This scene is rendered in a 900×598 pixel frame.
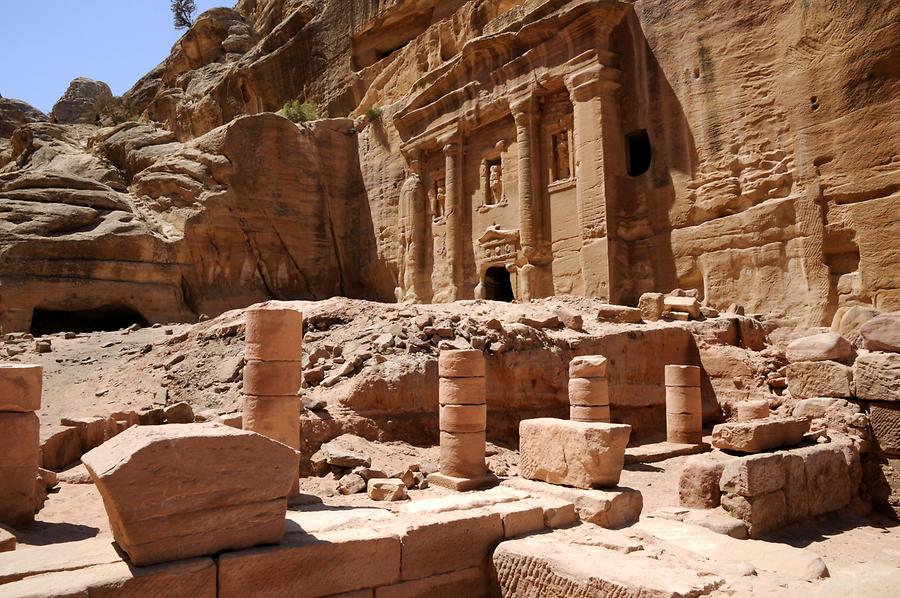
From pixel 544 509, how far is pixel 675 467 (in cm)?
584

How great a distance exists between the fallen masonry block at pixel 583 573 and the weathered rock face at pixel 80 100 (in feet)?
149

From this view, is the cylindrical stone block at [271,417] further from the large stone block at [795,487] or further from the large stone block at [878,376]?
the large stone block at [878,376]

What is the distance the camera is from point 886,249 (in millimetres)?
13109

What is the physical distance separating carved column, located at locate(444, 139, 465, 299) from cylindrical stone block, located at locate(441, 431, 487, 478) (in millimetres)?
12868

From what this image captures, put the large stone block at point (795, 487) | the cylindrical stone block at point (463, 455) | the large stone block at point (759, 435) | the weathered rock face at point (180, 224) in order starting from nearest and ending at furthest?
the large stone block at point (795, 487) → the large stone block at point (759, 435) → the cylindrical stone block at point (463, 455) → the weathered rock face at point (180, 224)

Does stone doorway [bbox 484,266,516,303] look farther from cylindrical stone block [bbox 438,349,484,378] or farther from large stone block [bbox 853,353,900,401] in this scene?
large stone block [bbox 853,353,900,401]

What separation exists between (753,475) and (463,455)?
11.9 ft

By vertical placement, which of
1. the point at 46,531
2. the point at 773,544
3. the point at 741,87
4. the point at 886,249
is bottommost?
the point at 773,544

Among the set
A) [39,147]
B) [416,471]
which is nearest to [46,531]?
[416,471]

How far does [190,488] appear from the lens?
14.4 ft

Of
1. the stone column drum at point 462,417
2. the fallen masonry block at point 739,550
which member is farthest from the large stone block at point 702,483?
the stone column drum at point 462,417

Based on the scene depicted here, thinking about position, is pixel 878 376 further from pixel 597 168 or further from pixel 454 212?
pixel 454 212

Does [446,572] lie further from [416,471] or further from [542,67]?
[542,67]

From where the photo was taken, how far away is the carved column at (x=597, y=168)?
55.6 feet
